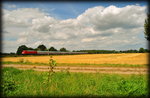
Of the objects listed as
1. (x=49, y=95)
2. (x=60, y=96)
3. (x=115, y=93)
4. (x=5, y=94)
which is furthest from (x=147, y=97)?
(x=5, y=94)

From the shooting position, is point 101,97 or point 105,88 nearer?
point 101,97

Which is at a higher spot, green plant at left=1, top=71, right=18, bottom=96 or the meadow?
green plant at left=1, top=71, right=18, bottom=96

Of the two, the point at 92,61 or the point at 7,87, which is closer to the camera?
the point at 7,87

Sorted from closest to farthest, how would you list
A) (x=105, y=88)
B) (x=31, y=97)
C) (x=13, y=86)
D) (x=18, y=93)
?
(x=31, y=97) → (x=18, y=93) → (x=13, y=86) → (x=105, y=88)

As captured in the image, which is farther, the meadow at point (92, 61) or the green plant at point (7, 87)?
the meadow at point (92, 61)

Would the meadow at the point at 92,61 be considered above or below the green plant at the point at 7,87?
below

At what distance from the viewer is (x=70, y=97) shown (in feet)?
18.7

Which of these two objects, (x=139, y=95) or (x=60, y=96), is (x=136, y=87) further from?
(x=60, y=96)

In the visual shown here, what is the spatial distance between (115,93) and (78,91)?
1526mm

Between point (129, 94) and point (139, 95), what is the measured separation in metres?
0.38

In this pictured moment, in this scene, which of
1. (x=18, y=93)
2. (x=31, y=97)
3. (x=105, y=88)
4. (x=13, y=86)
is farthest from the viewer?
(x=105, y=88)

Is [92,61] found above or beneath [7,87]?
beneath

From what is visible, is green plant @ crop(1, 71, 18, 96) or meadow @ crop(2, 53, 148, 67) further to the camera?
meadow @ crop(2, 53, 148, 67)

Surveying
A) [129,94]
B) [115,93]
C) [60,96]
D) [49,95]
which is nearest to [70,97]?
[60,96]
